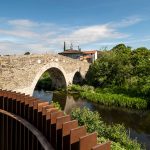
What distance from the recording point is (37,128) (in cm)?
433

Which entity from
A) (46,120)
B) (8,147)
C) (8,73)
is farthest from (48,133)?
(8,73)

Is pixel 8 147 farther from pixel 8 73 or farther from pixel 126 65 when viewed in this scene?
pixel 126 65

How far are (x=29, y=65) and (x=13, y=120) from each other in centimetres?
1929

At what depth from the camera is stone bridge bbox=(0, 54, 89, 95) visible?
67.9 ft

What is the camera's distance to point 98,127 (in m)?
13.0

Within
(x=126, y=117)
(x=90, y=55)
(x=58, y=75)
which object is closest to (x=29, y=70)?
(x=126, y=117)

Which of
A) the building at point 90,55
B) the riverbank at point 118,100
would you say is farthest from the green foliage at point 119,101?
the building at point 90,55

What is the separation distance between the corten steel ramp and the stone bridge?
15.0 meters

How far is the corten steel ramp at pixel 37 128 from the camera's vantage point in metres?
3.05

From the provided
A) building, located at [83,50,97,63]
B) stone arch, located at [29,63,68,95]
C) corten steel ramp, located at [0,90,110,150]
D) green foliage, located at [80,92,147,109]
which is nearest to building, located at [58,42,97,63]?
building, located at [83,50,97,63]

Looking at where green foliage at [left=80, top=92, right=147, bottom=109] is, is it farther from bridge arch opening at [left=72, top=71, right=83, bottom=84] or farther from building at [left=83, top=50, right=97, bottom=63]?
building at [left=83, top=50, right=97, bottom=63]

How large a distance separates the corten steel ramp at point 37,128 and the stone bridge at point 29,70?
15011 millimetres

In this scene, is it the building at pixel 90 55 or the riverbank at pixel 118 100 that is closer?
the riverbank at pixel 118 100

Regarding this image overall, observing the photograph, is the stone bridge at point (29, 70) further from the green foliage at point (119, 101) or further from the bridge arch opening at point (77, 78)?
the green foliage at point (119, 101)
